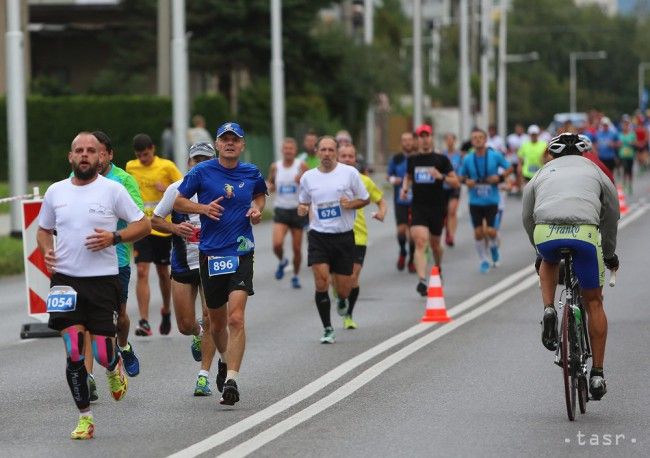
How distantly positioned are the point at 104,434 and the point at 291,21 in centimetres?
3857

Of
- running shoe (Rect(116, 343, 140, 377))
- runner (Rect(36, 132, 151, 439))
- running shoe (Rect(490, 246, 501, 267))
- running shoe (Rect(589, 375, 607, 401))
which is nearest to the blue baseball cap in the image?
runner (Rect(36, 132, 151, 439))

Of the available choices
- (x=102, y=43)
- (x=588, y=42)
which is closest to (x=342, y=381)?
(x=102, y=43)

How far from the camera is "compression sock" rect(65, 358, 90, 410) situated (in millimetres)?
10469

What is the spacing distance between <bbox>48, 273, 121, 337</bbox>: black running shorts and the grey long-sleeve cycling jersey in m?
2.52

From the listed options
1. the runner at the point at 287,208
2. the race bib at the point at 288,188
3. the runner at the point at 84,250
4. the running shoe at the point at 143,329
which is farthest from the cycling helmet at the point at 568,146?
the race bib at the point at 288,188

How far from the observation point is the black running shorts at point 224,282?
11.9 m

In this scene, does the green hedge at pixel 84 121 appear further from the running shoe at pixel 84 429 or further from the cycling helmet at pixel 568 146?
the running shoe at pixel 84 429

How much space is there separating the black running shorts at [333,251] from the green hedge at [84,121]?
27.8m

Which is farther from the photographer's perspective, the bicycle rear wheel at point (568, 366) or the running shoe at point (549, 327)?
the running shoe at point (549, 327)

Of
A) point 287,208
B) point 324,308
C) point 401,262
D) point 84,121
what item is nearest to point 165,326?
point 324,308

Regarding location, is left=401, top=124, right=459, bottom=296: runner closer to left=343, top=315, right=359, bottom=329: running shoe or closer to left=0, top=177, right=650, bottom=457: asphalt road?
left=0, top=177, right=650, bottom=457: asphalt road

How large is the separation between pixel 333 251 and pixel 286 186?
632cm

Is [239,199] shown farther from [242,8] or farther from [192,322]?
A: [242,8]

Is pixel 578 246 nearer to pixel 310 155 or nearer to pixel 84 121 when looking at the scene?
pixel 310 155
